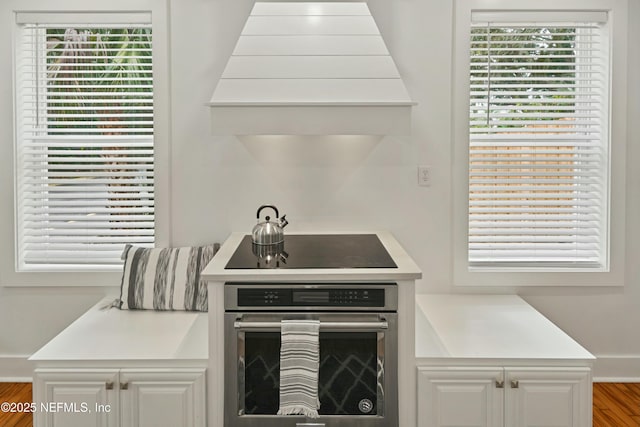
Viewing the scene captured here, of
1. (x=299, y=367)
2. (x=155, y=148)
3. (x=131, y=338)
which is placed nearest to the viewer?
(x=299, y=367)

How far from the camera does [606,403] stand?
3.21 meters

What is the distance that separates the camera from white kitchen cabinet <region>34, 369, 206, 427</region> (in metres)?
2.51

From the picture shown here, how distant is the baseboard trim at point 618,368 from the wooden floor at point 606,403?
4cm

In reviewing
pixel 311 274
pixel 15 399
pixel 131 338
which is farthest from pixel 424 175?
pixel 15 399

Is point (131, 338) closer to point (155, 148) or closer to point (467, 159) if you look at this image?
point (155, 148)

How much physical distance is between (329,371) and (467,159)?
1.53 metres

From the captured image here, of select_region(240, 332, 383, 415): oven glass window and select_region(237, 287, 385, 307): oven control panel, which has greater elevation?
select_region(237, 287, 385, 307): oven control panel

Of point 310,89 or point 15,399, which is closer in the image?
point 310,89

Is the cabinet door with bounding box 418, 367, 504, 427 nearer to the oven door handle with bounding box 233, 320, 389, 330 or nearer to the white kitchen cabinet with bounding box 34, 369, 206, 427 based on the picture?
the oven door handle with bounding box 233, 320, 389, 330

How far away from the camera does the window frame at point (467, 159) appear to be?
3.33m

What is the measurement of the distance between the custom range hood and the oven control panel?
775 millimetres

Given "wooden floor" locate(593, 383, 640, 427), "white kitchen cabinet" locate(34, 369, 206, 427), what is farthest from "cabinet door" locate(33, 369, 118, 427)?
"wooden floor" locate(593, 383, 640, 427)

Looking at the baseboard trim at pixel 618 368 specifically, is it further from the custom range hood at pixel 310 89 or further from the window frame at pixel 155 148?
the window frame at pixel 155 148

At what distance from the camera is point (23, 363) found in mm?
3502
